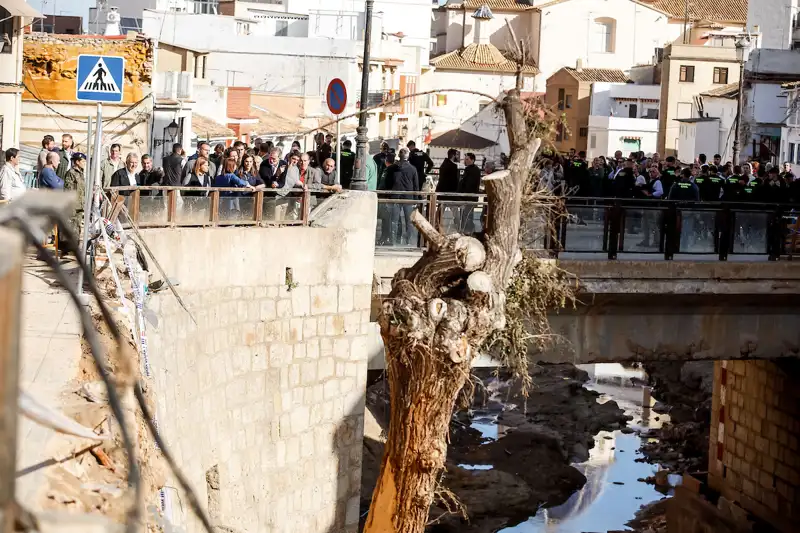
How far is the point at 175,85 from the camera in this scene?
33.3 meters

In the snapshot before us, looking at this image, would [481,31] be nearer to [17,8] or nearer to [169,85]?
[169,85]

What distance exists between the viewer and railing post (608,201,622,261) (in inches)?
754

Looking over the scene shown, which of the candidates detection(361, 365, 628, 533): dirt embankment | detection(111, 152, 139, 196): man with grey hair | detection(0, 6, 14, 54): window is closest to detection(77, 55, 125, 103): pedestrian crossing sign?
detection(111, 152, 139, 196): man with grey hair

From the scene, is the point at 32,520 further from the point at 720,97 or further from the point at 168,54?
the point at 720,97

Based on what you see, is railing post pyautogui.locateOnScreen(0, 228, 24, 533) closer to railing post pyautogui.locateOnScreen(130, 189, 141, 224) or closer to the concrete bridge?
railing post pyautogui.locateOnScreen(130, 189, 141, 224)

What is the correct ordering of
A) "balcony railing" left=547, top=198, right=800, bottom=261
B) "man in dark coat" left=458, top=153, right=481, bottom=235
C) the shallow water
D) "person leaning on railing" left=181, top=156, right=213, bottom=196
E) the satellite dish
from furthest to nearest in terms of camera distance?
the satellite dish → the shallow water → "balcony railing" left=547, top=198, right=800, bottom=261 → "man in dark coat" left=458, top=153, right=481, bottom=235 → "person leaning on railing" left=181, top=156, right=213, bottom=196

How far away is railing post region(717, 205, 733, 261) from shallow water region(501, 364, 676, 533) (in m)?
6.88

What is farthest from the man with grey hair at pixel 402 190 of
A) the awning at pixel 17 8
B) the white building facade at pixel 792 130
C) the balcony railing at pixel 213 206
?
the white building facade at pixel 792 130

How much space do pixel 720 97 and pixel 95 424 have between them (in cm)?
5189

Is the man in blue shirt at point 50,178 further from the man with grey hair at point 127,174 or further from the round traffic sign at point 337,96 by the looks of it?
the round traffic sign at point 337,96

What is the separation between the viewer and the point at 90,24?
49.8 m

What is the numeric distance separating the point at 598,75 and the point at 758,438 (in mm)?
56115

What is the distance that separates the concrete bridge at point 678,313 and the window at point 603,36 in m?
66.1

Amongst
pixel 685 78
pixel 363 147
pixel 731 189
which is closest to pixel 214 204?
pixel 363 147
